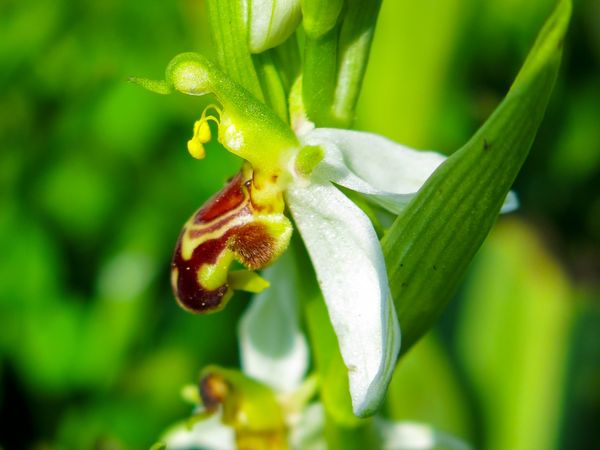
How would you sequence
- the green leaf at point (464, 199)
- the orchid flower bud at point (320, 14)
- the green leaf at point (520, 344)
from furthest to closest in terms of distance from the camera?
the green leaf at point (520, 344)
the orchid flower bud at point (320, 14)
the green leaf at point (464, 199)

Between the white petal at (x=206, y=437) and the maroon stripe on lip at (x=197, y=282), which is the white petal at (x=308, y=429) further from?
the maroon stripe on lip at (x=197, y=282)

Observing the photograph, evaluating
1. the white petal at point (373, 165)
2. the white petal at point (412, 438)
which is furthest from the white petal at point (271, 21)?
the white petal at point (412, 438)

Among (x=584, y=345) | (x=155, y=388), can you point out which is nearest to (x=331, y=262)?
(x=155, y=388)

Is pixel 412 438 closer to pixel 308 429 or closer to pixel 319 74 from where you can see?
pixel 308 429

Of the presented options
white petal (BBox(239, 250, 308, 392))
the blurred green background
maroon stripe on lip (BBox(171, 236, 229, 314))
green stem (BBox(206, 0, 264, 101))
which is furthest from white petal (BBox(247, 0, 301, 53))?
the blurred green background

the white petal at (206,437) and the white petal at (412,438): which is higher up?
the white petal at (206,437)

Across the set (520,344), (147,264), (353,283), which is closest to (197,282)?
(353,283)

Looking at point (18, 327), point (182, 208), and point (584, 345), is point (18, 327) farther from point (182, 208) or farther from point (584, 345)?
point (584, 345)
